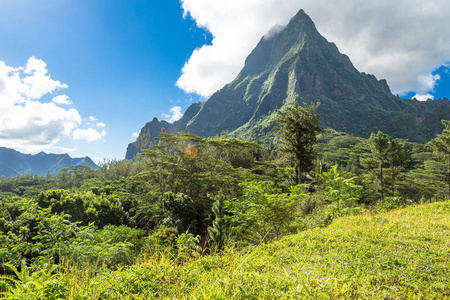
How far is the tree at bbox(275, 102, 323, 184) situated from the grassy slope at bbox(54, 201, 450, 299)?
36.9 ft

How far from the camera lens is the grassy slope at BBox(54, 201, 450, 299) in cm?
218

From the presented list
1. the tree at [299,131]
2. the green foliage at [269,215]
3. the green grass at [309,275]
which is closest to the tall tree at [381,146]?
the tree at [299,131]

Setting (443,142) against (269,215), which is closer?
(269,215)

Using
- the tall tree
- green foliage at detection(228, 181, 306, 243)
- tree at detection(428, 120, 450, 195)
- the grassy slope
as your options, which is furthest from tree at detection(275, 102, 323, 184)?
tree at detection(428, 120, 450, 195)

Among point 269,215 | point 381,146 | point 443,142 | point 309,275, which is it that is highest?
point 443,142

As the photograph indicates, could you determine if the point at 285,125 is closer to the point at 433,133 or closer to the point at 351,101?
the point at 433,133

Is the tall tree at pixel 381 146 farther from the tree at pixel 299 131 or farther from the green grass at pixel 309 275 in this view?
the green grass at pixel 309 275

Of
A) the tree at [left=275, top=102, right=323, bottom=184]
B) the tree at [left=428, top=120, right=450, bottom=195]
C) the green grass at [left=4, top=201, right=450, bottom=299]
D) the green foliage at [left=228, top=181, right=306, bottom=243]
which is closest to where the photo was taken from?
the green grass at [left=4, top=201, right=450, bottom=299]

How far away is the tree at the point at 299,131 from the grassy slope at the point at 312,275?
36.9ft

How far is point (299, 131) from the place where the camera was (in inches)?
589

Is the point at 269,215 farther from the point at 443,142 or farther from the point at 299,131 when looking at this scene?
the point at 443,142

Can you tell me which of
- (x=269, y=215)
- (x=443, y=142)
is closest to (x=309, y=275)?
(x=269, y=215)

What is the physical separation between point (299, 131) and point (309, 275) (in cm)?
1360

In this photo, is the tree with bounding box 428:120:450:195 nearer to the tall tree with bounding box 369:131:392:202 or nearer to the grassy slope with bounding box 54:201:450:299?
the tall tree with bounding box 369:131:392:202
